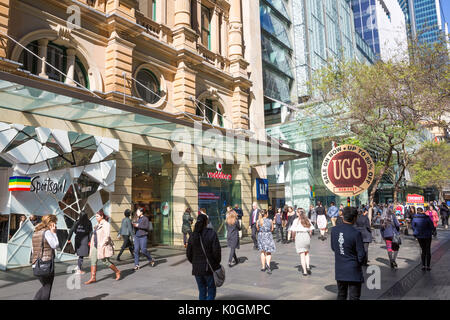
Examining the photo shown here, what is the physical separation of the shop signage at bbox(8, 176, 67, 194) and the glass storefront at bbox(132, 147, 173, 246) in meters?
4.03

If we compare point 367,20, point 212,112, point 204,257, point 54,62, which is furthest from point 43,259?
point 367,20

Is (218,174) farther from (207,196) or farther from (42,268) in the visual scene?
(42,268)

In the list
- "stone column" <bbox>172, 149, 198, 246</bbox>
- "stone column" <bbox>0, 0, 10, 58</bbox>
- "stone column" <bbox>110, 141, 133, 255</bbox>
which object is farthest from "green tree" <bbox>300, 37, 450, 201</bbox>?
"stone column" <bbox>0, 0, 10, 58</bbox>

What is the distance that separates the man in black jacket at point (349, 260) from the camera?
5113 millimetres

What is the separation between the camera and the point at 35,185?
10766 mm

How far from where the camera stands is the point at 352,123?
16938 millimetres

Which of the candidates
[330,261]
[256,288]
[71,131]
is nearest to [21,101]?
[71,131]

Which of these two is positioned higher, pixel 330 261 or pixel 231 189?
pixel 231 189

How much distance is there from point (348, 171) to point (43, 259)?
21.5 ft

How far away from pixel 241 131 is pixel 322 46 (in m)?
20.5

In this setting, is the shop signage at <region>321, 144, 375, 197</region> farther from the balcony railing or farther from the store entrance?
the balcony railing

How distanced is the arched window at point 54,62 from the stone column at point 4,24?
42.6 inches

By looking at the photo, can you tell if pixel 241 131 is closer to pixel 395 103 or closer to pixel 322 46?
pixel 395 103

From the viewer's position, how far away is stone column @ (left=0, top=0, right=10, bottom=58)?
34.1 feet
